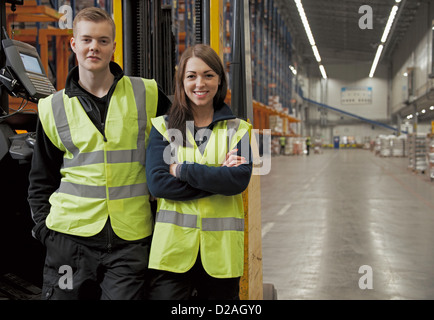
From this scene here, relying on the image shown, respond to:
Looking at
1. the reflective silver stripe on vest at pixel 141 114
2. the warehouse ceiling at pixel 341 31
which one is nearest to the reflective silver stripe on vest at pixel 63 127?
the reflective silver stripe on vest at pixel 141 114

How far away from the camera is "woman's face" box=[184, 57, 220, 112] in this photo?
1.84 m

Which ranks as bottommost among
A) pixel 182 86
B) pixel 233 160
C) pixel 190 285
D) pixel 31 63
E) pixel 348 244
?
pixel 348 244

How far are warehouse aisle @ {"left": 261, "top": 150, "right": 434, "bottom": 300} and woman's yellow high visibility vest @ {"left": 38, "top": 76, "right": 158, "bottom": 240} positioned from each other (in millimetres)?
2479

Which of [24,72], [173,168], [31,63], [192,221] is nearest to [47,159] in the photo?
[173,168]

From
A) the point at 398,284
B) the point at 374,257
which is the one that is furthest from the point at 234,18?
the point at 374,257

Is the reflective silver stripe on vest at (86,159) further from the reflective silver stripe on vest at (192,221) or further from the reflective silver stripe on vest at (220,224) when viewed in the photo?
the reflective silver stripe on vest at (220,224)

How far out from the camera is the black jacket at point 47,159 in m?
1.91

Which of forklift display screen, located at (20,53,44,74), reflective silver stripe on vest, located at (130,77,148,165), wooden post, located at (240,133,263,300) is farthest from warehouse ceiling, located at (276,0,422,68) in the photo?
reflective silver stripe on vest, located at (130,77,148,165)

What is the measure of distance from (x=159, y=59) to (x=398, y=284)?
2.82 metres

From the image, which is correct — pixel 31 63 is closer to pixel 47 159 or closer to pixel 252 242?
pixel 47 159

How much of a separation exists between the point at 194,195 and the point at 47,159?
0.64m

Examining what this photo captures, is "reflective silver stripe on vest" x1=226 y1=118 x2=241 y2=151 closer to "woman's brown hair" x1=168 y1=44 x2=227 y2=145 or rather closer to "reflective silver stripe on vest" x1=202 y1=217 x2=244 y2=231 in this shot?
"woman's brown hair" x1=168 y1=44 x2=227 y2=145

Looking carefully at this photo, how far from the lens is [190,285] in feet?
6.18
